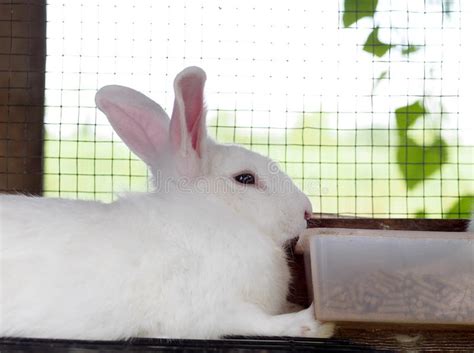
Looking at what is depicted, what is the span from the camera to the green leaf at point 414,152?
109 inches

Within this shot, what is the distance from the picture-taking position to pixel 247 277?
1841 mm

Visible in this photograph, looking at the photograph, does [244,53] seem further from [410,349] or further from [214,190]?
[410,349]

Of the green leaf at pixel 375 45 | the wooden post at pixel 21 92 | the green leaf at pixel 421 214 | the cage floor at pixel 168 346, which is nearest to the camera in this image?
the cage floor at pixel 168 346

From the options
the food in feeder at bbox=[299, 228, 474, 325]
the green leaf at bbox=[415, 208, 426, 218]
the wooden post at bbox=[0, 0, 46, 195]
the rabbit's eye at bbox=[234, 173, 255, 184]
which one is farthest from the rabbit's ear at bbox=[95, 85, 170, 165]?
the green leaf at bbox=[415, 208, 426, 218]

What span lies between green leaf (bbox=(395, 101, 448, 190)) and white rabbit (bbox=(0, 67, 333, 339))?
0.84 meters

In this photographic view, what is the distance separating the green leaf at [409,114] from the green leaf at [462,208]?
0.30 metres

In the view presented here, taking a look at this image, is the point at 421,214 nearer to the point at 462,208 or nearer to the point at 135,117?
the point at 462,208

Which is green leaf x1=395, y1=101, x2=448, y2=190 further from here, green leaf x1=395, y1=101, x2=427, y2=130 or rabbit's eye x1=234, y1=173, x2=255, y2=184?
rabbit's eye x1=234, y1=173, x2=255, y2=184

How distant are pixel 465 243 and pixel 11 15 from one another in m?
1.51

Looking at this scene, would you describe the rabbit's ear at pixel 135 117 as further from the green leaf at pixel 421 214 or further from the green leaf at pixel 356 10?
the green leaf at pixel 421 214

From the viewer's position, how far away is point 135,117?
204 cm

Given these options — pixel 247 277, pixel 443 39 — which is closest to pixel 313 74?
pixel 443 39

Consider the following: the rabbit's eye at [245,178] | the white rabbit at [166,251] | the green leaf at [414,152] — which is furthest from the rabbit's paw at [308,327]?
the green leaf at [414,152]

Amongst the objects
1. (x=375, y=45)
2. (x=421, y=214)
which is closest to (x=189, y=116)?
(x=375, y=45)
